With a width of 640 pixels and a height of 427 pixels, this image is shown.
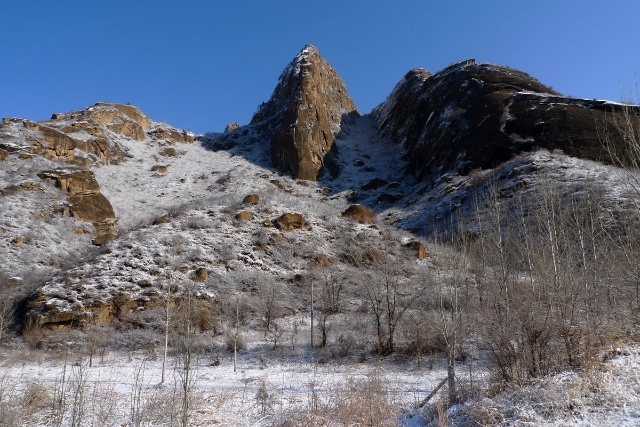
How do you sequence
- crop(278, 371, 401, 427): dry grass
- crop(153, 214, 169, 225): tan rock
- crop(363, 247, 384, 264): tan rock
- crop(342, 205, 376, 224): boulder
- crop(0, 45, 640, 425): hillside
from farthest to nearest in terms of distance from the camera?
1. crop(342, 205, 376, 224): boulder
2. crop(153, 214, 169, 225): tan rock
3. crop(363, 247, 384, 264): tan rock
4. crop(0, 45, 640, 425): hillside
5. crop(278, 371, 401, 427): dry grass

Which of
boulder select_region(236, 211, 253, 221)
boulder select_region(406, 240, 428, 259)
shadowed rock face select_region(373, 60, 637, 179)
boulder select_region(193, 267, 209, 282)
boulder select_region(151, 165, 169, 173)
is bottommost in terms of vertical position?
boulder select_region(193, 267, 209, 282)

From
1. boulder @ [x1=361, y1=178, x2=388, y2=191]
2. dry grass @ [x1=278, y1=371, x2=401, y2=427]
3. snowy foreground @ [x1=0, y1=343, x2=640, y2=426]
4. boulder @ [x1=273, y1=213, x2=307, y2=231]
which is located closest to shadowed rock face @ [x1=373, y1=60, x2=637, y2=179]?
boulder @ [x1=361, y1=178, x2=388, y2=191]

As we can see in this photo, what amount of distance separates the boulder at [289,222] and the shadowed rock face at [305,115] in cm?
2337

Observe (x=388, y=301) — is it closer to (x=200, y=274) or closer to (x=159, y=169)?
(x=200, y=274)

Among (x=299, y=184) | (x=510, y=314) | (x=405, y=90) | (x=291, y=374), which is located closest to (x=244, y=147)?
(x=299, y=184)

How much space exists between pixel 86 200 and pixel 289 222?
20.0 meters

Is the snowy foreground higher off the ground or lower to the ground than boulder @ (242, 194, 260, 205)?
lower

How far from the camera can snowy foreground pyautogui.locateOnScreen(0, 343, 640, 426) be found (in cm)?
714

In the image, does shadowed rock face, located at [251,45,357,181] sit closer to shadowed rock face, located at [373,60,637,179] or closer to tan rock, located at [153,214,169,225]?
shadowed rock face, located at [373,60,637,179]

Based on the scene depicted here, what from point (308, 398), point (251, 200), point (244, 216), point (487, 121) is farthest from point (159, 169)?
point (308, 398)

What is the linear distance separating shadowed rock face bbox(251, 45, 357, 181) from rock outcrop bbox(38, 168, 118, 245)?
29.3 m

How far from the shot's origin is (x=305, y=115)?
234 feet

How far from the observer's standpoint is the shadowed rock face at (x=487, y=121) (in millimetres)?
46562

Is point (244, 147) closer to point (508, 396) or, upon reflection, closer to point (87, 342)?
point (87, 342)
